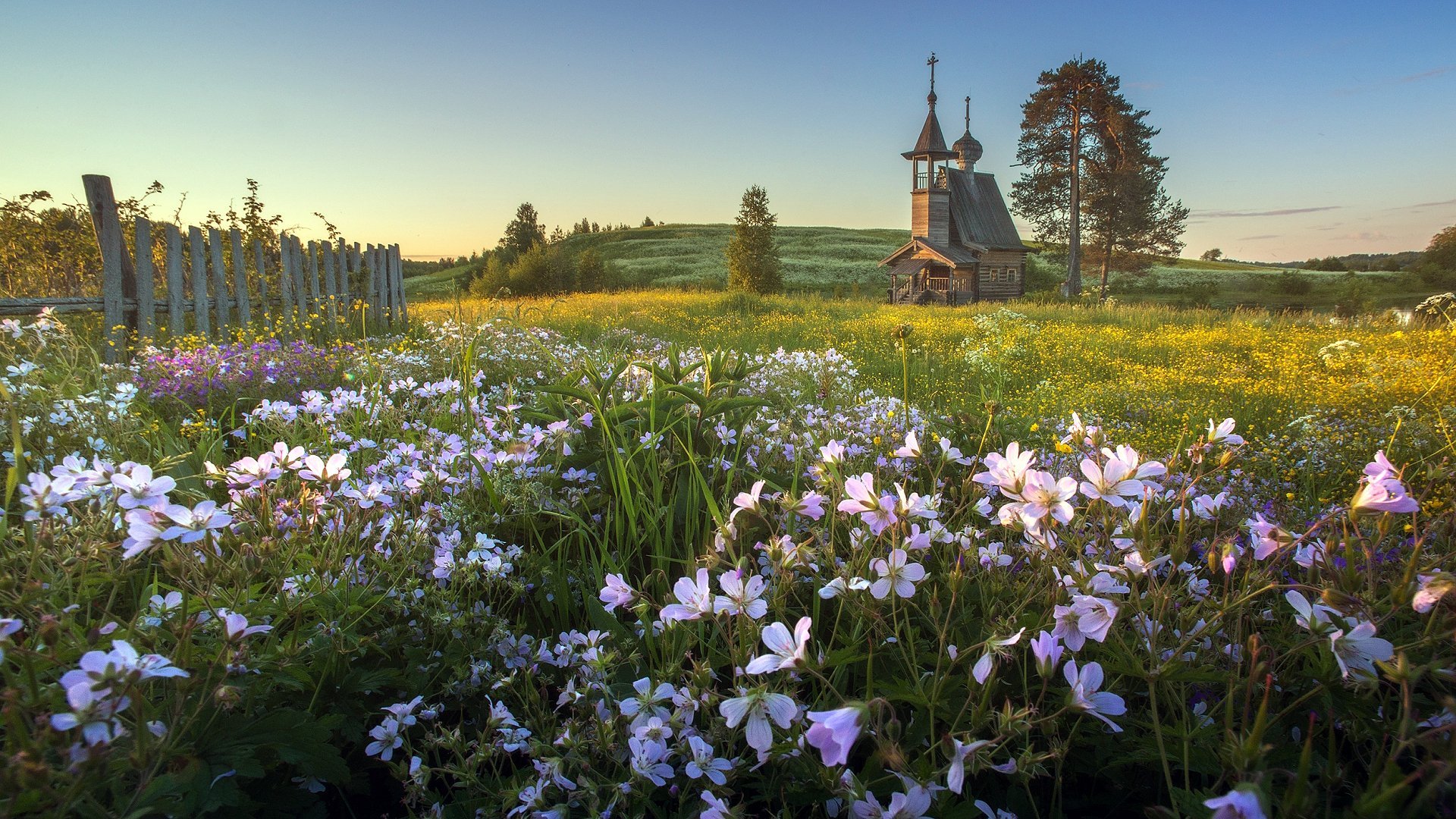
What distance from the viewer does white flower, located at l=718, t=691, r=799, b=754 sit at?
0.94 metres

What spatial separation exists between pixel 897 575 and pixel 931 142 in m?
34.6

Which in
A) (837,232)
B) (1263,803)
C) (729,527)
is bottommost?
(1263,803)

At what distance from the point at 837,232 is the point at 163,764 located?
84.7 metres

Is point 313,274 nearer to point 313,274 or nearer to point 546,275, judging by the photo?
point 313,274

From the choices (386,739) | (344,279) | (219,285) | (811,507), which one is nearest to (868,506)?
(811,507)

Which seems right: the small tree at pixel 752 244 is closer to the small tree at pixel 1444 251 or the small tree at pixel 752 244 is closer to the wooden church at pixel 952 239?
the wooden church at pixel 952 239

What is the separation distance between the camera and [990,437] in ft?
A: 9.96

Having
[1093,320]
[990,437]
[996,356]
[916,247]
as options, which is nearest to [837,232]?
[916,247]

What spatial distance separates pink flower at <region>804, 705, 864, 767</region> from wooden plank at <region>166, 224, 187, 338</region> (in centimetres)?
949

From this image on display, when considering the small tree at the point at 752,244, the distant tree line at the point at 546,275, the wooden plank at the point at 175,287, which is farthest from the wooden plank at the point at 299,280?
the small tree at the point at 752,244

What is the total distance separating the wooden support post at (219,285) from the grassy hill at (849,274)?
2305 cm

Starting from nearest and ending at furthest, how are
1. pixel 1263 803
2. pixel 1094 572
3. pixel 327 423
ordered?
pixel 1263 803
pixel 1094 572
pixel 327 423

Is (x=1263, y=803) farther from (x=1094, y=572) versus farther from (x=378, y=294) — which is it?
(x=378, y=294)

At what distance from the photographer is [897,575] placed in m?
1.20
